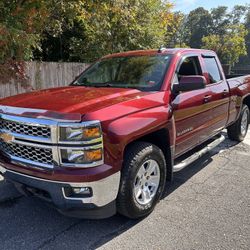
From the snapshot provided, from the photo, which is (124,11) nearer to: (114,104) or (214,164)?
(214,164)

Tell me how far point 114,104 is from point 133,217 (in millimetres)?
1241

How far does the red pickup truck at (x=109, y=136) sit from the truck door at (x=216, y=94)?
45cm

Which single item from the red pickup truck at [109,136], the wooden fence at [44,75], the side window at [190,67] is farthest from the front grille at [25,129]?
the wooden fence at [44,75]

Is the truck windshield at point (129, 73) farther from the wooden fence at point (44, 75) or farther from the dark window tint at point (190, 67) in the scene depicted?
the wooden fence at point (44, 75)

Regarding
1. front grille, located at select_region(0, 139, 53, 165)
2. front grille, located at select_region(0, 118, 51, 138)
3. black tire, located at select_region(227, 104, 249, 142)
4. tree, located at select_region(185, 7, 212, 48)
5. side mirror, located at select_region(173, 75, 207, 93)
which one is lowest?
black tire, located at select_region(227, 104, 249, 142)

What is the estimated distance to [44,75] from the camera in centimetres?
984

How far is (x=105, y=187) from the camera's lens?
118 inches

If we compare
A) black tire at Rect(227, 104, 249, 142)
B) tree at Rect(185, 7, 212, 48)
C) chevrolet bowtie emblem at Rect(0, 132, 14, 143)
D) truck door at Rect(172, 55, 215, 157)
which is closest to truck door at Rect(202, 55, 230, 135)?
truck door at Rect(172, 55, 215, 157)

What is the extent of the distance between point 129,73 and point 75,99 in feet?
4.06

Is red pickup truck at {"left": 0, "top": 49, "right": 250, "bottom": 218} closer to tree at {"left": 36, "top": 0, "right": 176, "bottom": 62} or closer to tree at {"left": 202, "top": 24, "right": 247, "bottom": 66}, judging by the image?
tree at {"left": 36, "top": 0, "right": 176, "bottom": 62}

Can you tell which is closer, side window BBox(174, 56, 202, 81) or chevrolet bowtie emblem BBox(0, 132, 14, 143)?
chevrolet bowtie emblem BBox(0, 132, 14, 143)

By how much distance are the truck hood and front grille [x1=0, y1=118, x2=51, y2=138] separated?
0.63ft

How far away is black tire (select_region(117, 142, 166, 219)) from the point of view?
10.7ft

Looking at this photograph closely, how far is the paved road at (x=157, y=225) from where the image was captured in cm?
317
